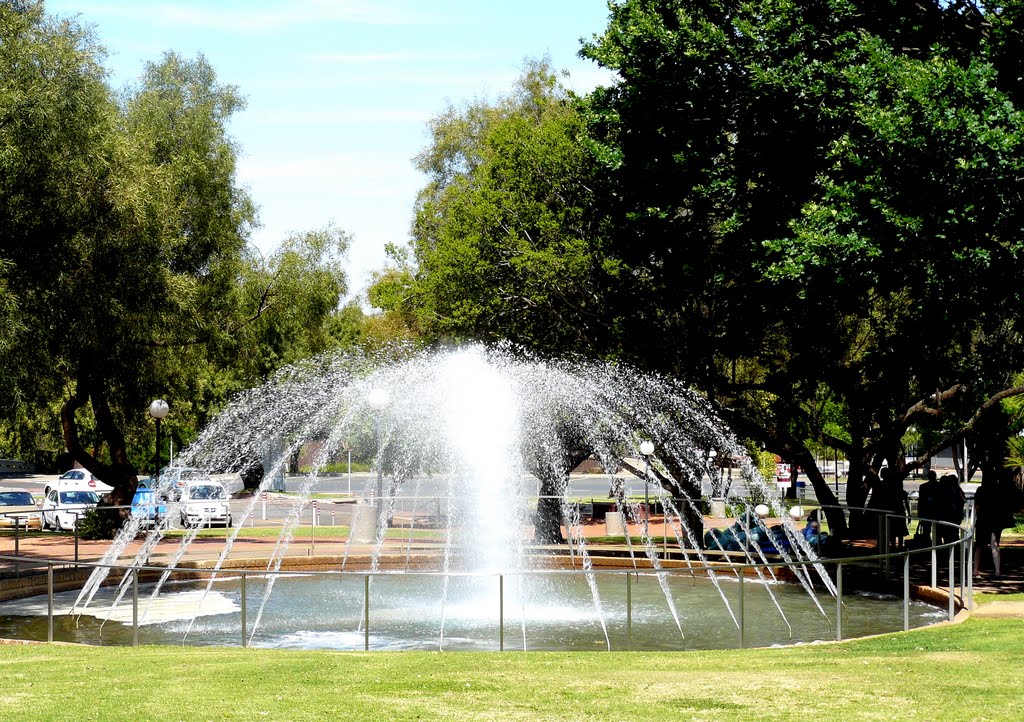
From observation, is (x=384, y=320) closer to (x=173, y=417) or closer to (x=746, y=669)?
(x=173, y=417)

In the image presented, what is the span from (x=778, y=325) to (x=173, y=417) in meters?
27.1

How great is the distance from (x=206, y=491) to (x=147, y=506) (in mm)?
12487

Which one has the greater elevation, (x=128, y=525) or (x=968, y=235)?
(x=968, y=235)

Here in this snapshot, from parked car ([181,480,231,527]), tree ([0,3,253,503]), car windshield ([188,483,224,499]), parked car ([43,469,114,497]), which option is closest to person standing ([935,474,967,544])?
tree ([0,3,253,503])

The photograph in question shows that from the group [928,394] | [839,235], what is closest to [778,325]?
[928,394]

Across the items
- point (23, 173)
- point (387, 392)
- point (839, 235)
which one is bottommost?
point (387, 392)

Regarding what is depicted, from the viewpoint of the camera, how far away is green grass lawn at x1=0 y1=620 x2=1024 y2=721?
9.30m

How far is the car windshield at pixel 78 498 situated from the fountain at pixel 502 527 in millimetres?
4334

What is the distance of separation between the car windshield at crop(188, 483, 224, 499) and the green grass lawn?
27.8m

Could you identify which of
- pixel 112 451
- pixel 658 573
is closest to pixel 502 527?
pixel 658 573

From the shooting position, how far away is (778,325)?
101 ft

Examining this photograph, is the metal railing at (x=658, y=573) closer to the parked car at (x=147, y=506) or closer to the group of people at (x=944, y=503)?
the group of people at (x=944, y=503)

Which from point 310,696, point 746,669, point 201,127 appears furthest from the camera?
point 201,127

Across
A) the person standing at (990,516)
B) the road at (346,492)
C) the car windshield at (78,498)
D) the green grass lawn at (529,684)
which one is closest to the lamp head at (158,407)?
the road at (346,492)
